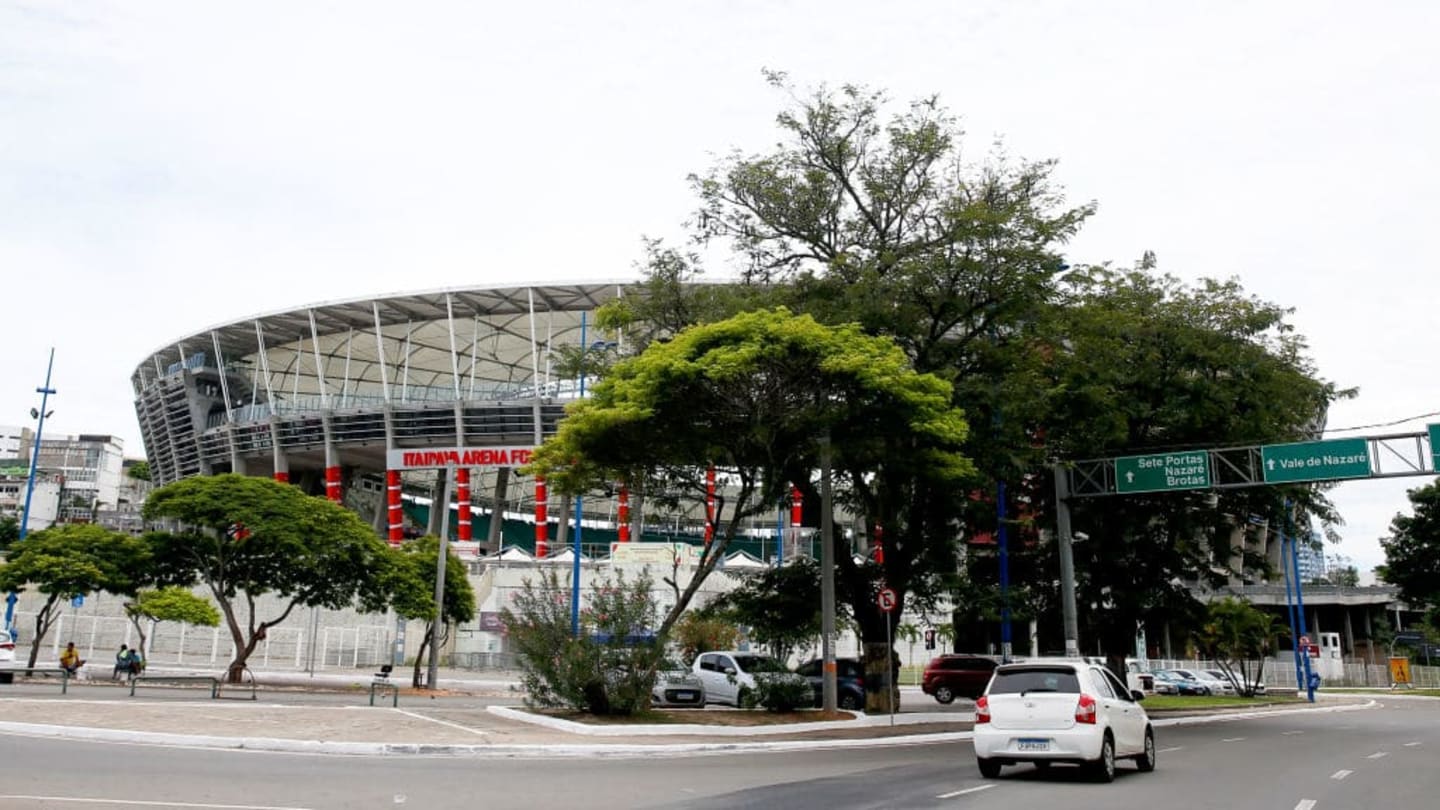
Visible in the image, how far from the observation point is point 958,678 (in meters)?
36.1

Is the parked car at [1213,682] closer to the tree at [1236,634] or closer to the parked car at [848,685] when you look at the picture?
the tree at [1236,634]

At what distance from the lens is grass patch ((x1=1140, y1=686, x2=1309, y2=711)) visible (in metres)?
37.7

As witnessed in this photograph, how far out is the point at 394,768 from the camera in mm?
13461

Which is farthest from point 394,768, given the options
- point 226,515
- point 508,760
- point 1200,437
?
point 1200,437

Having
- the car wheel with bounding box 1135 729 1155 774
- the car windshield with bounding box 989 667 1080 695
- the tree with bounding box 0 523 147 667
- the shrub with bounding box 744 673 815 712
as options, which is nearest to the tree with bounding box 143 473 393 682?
the tree with bounding box 0 523 147 667

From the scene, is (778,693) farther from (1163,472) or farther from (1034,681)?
(1163,472)

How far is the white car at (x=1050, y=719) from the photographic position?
42.3 ft

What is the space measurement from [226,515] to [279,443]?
153 feet

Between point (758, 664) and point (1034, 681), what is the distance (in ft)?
49.0

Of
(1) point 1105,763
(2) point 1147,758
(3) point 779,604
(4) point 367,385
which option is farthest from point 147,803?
(4) point 367,385

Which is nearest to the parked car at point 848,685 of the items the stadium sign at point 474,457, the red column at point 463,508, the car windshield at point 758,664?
the car windshield at point 758,664

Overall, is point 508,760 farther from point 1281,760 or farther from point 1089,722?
point 1281,760

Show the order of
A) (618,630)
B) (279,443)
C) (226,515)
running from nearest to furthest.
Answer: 1. (618,630)
2. (226,515)
3. (279,443)

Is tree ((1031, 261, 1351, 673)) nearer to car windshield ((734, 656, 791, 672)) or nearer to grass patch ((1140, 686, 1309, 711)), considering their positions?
grass patch ((1140, 686, 1309, 711))
